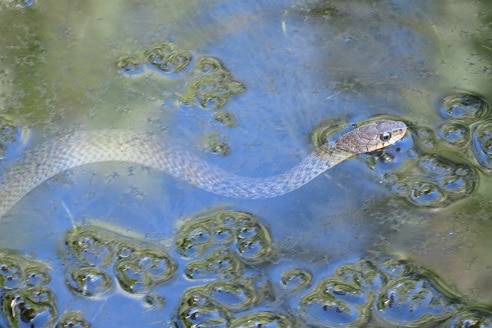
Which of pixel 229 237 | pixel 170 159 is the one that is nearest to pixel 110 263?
pixel 229 237

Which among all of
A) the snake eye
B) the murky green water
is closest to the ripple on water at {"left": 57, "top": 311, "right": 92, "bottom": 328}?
the murky green water

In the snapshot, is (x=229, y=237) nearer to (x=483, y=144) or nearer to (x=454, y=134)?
(x=454, y=134)

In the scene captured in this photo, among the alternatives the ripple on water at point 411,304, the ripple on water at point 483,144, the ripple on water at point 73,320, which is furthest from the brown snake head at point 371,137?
the ripple on water at point 73,320

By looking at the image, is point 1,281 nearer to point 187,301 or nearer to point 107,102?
point 187,301

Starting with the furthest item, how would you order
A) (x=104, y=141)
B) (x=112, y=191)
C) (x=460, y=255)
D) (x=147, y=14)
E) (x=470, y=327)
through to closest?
(x=147, y=14)
(x=104, y=141)
(x=112, y=191)
(x=460, y=255)
(x=470, y=327)

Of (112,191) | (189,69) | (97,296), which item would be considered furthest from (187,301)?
(189,69)

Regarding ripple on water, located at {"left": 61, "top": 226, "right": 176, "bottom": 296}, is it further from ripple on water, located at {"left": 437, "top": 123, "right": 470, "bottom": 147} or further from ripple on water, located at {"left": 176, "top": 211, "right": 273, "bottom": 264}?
ripple on water, located at {"left": 437, "top": 123, "right": 470, "bottom": 147}
